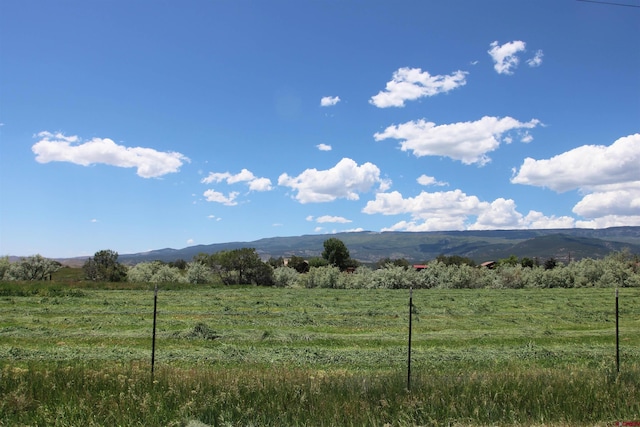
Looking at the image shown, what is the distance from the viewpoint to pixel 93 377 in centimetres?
834

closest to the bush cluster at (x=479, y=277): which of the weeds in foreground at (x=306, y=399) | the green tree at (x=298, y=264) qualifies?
the weeds in foreground at (x=306, y=399)

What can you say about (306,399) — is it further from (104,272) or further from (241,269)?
(104,272)

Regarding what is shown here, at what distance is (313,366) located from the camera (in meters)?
11.8

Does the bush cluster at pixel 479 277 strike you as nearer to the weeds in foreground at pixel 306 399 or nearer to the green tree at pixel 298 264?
the weeds in foreground at pixel 306 399

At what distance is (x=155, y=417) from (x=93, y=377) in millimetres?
2287

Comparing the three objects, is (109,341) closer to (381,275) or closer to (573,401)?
(573,401)

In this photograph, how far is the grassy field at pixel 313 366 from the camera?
709 cm

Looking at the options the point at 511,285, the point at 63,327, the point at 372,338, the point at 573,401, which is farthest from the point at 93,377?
the point at 511,285

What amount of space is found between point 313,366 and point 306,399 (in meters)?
4.42

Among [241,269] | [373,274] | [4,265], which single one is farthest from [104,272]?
[373,274]

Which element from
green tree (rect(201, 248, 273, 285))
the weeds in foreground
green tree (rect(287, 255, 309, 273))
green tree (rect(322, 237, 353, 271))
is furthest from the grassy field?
green tree (rect(287, 255, 309, 273))

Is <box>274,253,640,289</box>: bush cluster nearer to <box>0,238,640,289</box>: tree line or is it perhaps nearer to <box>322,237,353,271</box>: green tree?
<box>0,238,640,289</box>: tree line

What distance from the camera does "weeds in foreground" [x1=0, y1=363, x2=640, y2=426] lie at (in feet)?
22.5

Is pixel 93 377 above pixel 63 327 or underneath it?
above
